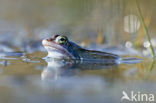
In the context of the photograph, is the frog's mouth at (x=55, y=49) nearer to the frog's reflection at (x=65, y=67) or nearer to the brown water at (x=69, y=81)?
the frog's reflection at (x=65, y=67)

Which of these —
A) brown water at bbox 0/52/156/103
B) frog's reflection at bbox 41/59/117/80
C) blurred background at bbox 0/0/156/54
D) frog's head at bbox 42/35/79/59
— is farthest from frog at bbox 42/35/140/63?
blurred background at bbox 0/0/156/54

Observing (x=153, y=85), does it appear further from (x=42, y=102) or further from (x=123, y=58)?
(x=123, y=58)

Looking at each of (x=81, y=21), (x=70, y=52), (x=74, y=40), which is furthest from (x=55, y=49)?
(x=81, y=21)

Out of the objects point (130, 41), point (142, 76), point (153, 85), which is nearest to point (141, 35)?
point (130, 41)

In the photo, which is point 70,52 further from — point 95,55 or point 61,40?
point 95,55

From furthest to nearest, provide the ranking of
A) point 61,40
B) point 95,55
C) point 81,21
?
1. point 81,21
2. point 95,55
3. point 61,40
